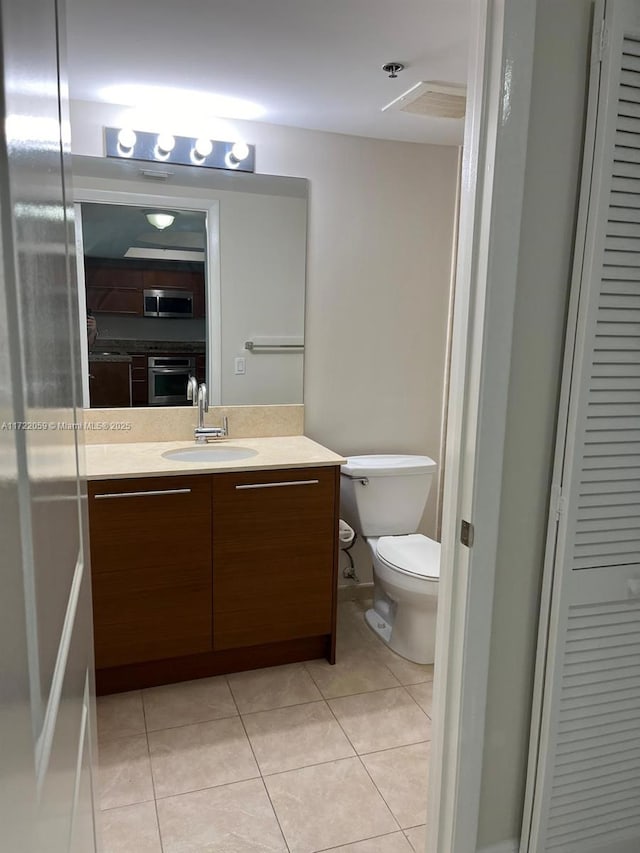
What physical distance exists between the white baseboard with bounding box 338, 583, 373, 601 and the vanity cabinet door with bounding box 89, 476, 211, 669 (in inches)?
37.6

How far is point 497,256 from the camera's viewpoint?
123 cm

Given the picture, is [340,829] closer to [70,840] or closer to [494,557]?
[494,557]

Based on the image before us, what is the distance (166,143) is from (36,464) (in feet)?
7.73

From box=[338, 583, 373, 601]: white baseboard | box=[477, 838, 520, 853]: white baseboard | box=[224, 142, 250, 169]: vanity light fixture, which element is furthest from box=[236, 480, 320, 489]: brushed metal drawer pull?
box=[224, 142, 250, 169]: vanity light fixture

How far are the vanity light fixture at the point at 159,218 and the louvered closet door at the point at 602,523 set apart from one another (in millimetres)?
1840

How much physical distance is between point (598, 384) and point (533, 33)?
70cm

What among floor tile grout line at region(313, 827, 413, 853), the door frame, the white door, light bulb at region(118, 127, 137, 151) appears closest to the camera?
the white door

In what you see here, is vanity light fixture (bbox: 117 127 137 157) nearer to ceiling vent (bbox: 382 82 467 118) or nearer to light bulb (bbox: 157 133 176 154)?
light bulb (bbox: 157 133 176 154)

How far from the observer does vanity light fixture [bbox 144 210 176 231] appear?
2.58 meters

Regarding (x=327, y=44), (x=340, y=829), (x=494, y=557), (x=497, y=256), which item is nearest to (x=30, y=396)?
(x=497, y=256)

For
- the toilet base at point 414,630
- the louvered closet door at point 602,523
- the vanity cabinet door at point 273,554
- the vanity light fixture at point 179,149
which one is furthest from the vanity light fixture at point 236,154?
the toilet base at point 414,630

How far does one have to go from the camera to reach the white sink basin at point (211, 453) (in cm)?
260

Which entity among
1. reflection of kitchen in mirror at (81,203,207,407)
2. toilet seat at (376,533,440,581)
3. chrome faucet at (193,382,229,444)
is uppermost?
reflection of kitchen in mirror at (81,203,207,407)

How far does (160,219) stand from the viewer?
8.52 feet
